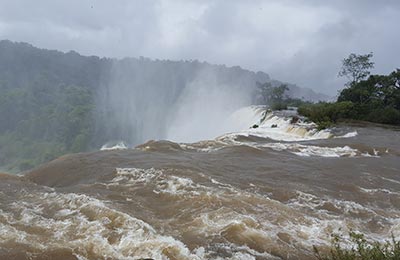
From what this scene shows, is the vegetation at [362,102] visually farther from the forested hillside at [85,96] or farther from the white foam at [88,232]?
the forested hillside at [85,96]

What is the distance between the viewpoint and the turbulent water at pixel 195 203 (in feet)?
21.1

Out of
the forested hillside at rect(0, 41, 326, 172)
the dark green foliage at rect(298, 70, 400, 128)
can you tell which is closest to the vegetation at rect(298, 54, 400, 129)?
the dark green foliage at rect(298, 70, 400, 128)

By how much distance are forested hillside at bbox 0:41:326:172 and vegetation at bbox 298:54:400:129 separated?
22603mm

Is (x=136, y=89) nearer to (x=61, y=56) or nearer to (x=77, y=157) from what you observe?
(x=61, y=56)

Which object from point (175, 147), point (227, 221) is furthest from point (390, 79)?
point (227, 221)

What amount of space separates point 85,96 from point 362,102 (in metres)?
47.0

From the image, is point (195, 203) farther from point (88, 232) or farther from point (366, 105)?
point (366, 105)

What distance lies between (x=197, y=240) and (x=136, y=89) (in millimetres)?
75519

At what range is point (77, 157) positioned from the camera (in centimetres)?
1273

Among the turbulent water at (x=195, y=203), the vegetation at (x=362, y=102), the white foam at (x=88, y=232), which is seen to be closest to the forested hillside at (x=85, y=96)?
the vegetation at (x=362, y=102)

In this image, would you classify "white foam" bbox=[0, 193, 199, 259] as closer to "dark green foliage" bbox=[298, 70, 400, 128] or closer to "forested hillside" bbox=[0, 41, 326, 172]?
"dark green foliage" bbox=[298, 70, 400, 128]

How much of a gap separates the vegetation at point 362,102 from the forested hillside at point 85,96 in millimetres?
22603

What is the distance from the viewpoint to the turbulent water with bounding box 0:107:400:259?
642 centimetres

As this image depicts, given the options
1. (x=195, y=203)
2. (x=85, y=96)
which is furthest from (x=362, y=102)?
(x=85, y=96)
